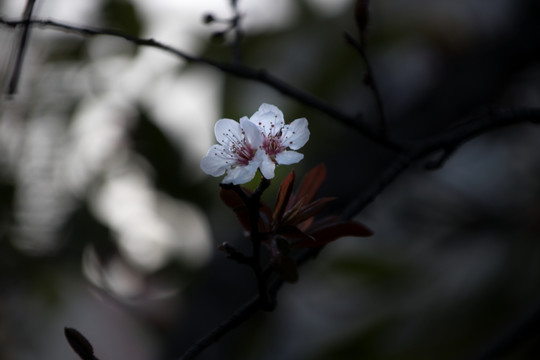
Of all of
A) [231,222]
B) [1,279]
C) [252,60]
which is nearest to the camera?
[1,279]

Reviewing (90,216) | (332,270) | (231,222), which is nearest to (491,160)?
(332,270)

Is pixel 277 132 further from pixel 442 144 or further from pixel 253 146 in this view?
pixel 442 144

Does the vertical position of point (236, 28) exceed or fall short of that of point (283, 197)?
it exceeds it

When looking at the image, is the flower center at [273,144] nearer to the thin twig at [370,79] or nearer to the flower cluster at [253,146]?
the flower cluster at [253,146]

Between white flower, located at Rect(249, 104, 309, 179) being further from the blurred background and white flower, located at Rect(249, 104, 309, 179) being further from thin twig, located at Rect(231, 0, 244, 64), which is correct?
the blurred background

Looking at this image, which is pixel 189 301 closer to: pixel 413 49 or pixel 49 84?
pixel 49 84

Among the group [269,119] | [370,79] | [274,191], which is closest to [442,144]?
[370,79]
